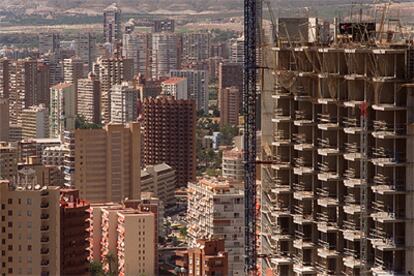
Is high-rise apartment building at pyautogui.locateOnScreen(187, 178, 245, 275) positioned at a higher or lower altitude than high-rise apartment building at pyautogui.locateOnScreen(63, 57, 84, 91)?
lower

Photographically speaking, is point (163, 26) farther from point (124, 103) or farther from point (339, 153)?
point (339, 153)

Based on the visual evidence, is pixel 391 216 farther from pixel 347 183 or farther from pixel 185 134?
pixel 185 134

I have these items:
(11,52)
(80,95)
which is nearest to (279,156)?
(80,95)

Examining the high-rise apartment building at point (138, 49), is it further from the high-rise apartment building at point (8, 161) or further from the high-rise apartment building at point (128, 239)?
the high-rise apartment building at point (128, 239)

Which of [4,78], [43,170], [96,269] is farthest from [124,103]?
[96,269]

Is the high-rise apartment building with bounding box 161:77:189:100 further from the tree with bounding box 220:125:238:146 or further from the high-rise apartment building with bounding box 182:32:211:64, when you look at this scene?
the tree with bounding box 220:125:238:146

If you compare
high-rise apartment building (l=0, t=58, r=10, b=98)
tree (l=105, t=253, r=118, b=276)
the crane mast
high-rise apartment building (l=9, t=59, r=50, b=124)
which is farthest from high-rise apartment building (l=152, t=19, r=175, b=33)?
the crane mast

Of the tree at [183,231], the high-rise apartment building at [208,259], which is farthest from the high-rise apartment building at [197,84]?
the high-rise apartment building at [208,259]
